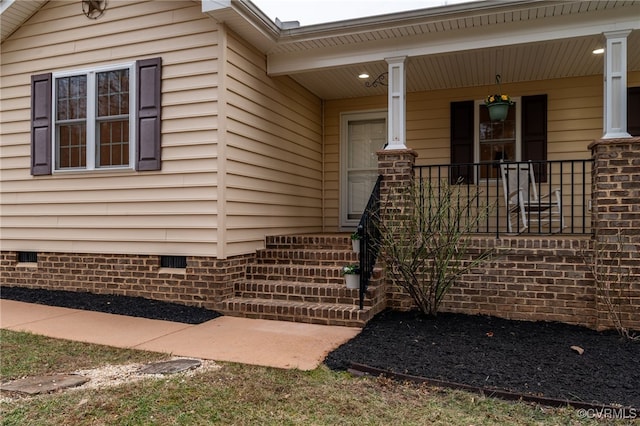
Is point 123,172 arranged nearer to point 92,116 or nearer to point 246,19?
point 92,116

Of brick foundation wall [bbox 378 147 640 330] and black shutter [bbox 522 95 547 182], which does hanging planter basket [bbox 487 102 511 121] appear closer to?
black shutter [bbox 522 95 547 182]

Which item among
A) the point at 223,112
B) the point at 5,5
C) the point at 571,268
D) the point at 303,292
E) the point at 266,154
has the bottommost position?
the point at 303,292

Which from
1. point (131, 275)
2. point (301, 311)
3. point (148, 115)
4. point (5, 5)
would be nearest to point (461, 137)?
point (301, 311)

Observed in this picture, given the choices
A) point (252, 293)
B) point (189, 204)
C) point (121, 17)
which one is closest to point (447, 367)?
point (252, 293)

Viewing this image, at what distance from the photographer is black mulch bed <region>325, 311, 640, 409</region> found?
3119 mm

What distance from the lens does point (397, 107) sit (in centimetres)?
560

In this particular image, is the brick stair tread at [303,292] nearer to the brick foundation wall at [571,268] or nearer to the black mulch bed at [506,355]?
the black mulch bed at [506,355]

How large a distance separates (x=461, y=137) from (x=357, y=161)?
1.77 metres

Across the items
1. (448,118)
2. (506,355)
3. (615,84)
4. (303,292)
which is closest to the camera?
(506,355)

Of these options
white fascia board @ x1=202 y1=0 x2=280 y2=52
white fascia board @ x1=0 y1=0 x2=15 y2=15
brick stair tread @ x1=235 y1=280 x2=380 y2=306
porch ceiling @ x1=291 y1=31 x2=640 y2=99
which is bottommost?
brick stair tread @ x1=235 y1=280 x2=380 y2=306

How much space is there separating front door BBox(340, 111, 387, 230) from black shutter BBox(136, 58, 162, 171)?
3.28 metres

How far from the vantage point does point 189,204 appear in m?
5.53

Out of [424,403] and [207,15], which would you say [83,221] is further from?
[424,403]

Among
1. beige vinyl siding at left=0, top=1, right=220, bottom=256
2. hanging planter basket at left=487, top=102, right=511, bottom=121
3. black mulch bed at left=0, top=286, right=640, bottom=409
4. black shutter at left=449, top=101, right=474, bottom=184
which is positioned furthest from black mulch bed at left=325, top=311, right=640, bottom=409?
hanging planter basket at left=487, top=102, right=511, bottom=121
